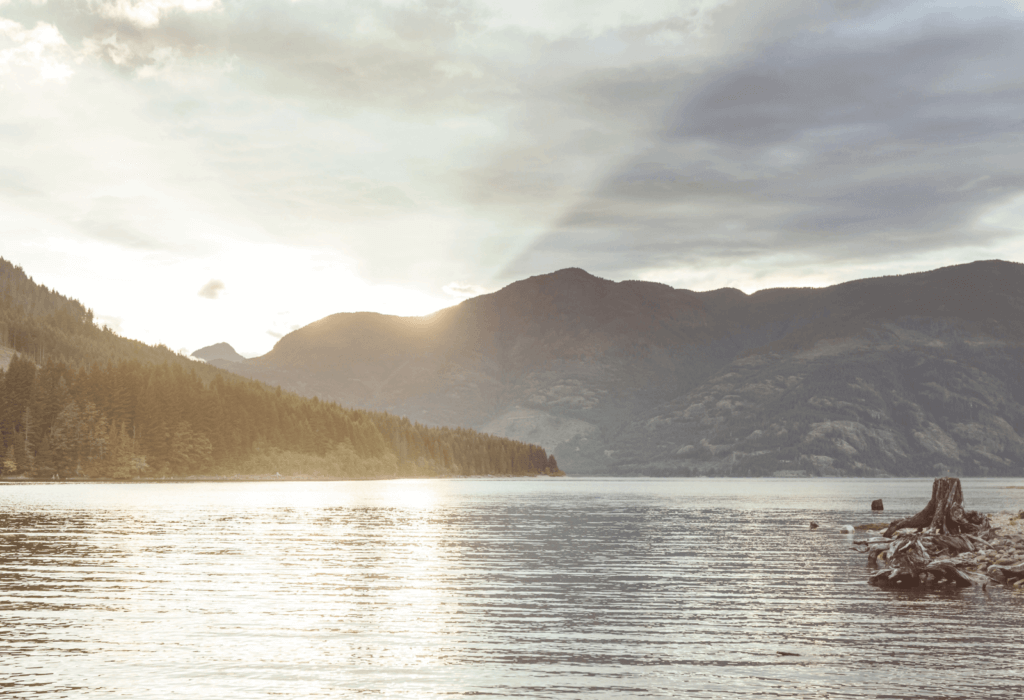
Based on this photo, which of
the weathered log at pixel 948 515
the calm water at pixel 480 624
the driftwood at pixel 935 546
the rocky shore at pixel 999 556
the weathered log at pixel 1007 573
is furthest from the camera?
the weathered log at pixel 948 515

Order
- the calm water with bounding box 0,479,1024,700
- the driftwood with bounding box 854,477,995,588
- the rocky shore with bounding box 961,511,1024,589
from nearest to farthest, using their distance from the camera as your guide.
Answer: the calm water with bounding box 0,479,1024,700
the driftwood with bounding box 854,477,995,588
the rocky shore with bounding box 961,511,1024,589

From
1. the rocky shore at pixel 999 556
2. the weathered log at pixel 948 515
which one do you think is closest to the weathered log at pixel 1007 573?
the rocky shore at pixel 999 556

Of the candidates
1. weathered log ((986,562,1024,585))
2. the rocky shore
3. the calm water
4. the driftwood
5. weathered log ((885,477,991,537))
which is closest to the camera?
the calm water

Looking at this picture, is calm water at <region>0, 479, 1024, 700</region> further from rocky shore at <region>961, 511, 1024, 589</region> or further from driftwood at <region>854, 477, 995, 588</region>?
rocky shore at <region>961, 511, 1024, 589</region>

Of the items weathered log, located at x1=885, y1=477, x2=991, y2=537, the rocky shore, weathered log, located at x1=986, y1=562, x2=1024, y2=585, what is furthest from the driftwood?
weathered log, located at x1=986, y1=562, x2=1024, y2=585

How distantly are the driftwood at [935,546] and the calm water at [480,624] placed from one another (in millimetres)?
2197

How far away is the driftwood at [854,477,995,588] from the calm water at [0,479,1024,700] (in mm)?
2197

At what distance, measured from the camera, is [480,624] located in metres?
31.8

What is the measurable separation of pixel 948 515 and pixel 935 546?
5.21 meters

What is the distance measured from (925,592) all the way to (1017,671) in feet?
63.3

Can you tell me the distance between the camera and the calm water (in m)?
22.9

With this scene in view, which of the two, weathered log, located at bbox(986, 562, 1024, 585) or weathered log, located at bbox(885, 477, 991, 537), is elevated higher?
weathered log, located at bbox(885, 477, 991, 537)

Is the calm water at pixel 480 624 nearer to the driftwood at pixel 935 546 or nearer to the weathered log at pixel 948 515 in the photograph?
the driftwood at pixel 935 546

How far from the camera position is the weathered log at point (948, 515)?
2335 inches
